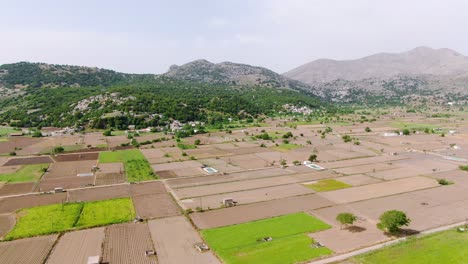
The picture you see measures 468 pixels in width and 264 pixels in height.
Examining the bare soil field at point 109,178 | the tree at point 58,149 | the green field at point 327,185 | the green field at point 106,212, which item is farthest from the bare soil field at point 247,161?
the tree at point 58,149

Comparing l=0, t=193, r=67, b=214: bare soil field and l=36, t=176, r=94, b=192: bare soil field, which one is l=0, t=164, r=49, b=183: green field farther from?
l=0, t=193, r=67, b=214: bare soil field

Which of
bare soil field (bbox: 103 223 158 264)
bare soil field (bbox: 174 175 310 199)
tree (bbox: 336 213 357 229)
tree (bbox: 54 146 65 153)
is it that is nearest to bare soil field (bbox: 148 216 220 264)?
bare soil field (bbox: 103 223 158 264)

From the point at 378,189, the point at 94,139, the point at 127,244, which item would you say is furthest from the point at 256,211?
the point at 94,139

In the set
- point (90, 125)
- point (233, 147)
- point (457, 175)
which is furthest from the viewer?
point (90, 125)

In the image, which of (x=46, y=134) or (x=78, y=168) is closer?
(x=78, y=168)

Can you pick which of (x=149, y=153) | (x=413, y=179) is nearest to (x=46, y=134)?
(x=149, y=153)

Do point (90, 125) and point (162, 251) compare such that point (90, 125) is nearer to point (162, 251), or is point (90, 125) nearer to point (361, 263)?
point (162, 251)
